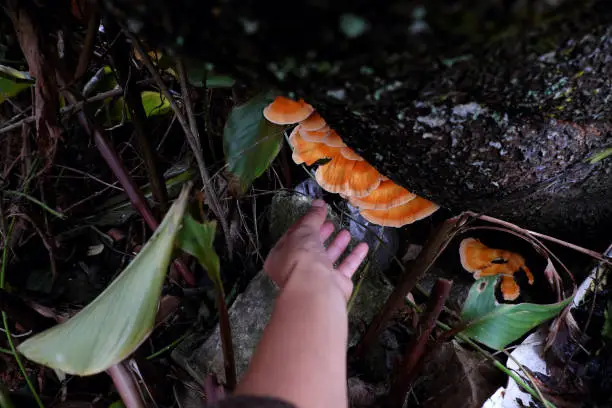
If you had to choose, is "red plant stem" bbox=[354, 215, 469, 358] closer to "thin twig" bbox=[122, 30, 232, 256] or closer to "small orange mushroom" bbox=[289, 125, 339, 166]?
"small orange mushroom" bbox=[289, 125, 339, 166]

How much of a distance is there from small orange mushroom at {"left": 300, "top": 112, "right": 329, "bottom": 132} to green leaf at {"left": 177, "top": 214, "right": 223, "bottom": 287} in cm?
33

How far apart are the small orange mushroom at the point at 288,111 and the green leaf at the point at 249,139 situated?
0.12m

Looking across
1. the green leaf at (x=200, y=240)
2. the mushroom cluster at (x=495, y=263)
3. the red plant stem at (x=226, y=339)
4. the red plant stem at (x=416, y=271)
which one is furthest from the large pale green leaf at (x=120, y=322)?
the mushroom cluster at (x=495, y=263)

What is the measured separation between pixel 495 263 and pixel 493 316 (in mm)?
396

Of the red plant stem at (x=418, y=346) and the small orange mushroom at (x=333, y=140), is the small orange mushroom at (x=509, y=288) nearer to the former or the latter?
the red plant stem at (x=418, y=346)

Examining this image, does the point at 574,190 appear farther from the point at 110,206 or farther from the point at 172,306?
the point at 110,206

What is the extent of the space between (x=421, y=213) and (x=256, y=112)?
0.55 meters

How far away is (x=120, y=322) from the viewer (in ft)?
2.80

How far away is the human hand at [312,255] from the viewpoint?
3.62ft

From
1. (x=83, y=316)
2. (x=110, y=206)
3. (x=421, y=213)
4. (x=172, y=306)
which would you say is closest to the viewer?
(x=83, y=316)

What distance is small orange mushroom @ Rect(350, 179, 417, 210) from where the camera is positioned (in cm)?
125

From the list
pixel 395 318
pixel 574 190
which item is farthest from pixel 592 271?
pixel 395 318

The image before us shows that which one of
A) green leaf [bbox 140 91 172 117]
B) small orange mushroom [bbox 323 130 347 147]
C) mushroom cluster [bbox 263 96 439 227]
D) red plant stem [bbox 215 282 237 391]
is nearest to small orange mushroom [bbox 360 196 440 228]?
mushroom cluster [bbox 263 96 439 227]

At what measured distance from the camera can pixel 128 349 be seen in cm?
82
